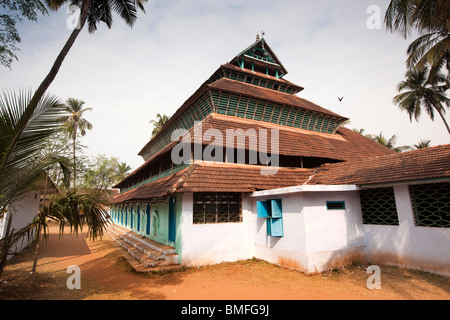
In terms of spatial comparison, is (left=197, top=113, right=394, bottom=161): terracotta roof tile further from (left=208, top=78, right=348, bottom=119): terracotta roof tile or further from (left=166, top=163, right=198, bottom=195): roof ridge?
(left=166, top=163, right=198, bottom=195): roof ridge

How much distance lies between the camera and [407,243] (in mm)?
7426

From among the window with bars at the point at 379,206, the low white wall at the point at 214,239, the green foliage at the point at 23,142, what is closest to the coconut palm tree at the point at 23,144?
the green foliage at the point at 23,142

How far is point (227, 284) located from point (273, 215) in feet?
9.65

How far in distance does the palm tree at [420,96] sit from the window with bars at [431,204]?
22670 millimetres

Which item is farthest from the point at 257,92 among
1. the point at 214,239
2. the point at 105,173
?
the point at 105,173

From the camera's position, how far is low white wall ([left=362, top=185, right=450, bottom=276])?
670cm

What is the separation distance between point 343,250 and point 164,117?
3833 cm

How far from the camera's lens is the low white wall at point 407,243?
22.0ft

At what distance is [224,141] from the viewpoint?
10.3 meters

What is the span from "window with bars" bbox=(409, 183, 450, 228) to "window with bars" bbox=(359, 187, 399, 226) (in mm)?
631

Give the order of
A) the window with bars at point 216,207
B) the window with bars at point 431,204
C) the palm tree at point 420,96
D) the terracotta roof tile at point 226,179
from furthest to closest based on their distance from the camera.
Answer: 1. the palm tree at point 420,96
2. the window with bars at point 216,207
3. the terracotta roof tile at point 226,179
4. the window with bars at point 431,204

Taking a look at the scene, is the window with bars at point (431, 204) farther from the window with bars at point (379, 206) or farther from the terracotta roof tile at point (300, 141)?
the terracotta roof tile at point (300, 141)
